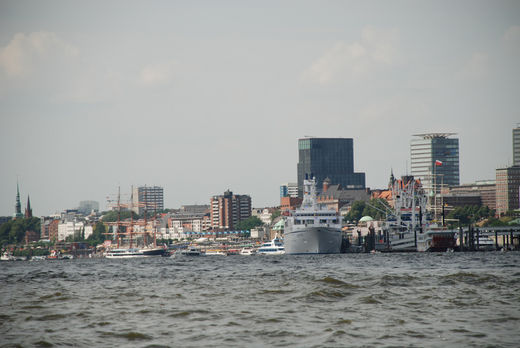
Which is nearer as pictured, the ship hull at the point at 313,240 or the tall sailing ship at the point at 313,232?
the ship hull at the point at 313,240

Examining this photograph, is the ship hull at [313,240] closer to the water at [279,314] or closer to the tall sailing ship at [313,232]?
the tall sailing ship at [313,232]

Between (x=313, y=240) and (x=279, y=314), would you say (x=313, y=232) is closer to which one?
(x=313, y=240)

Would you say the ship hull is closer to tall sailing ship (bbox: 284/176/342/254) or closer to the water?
tall sailing ship (bbox: 284/176/342/254)

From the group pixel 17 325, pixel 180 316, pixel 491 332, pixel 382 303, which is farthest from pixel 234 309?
pixel 491 332

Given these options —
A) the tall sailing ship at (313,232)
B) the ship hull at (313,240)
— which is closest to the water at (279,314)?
the ship hull at (313,240)

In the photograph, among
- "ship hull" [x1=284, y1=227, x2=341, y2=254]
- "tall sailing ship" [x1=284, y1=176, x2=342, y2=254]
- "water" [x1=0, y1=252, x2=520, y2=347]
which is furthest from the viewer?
"tall sailing ship" [x1=284, y1=176, x2=342, y2=254]

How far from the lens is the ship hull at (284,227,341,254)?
170 meters

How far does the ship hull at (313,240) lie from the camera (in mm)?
170375

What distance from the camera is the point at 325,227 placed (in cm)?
17125

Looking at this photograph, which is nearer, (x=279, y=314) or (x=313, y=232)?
(x=279, y=314)

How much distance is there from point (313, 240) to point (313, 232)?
163cm

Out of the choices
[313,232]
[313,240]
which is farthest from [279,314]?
[313,232]

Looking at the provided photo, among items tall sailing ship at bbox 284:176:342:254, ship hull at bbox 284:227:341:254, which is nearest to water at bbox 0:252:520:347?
ship hull at bbox 284:227:341:254

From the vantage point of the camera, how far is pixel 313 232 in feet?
561
